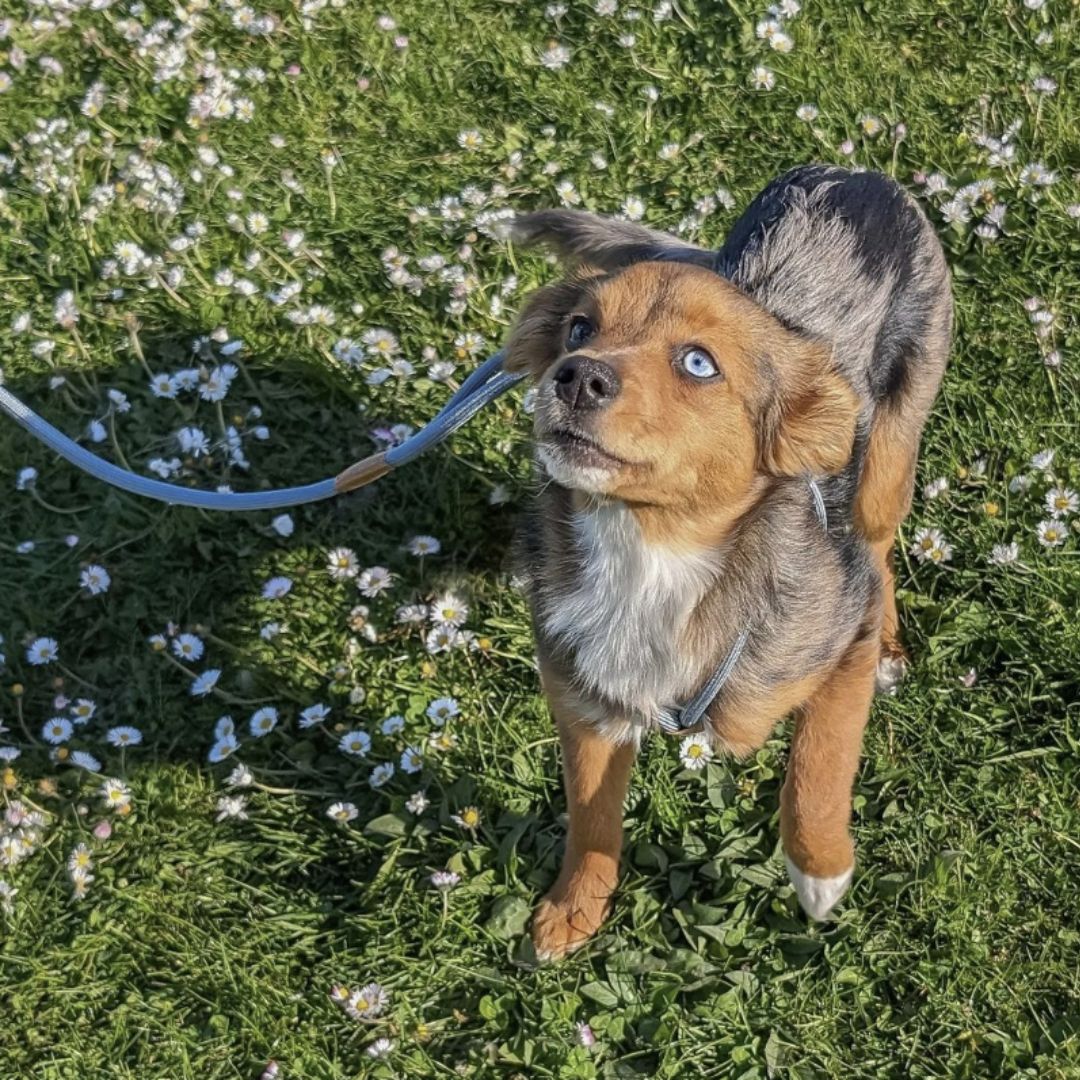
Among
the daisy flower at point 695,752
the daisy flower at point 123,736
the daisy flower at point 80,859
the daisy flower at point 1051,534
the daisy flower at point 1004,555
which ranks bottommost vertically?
the daisy flower at point 80,859

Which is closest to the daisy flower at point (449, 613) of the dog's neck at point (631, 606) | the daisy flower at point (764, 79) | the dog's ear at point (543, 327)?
the dog's neck at point (631, 606)

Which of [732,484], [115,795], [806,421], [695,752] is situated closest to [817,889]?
[695,752]

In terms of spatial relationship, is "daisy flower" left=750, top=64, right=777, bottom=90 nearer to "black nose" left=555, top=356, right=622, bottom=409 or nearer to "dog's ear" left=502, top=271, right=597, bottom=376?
"dog's ear" left=502, top=271, right=597, bottom=376

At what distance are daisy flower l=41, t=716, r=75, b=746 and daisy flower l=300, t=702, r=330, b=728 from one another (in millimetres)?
769

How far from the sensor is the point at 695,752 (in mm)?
3508

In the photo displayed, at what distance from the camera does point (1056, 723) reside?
3.61m

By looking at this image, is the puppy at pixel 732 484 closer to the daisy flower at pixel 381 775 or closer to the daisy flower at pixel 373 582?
the daisy flower at pixel 381 775

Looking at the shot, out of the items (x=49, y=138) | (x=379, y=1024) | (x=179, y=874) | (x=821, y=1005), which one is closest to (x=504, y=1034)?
(x=379, y=1024)

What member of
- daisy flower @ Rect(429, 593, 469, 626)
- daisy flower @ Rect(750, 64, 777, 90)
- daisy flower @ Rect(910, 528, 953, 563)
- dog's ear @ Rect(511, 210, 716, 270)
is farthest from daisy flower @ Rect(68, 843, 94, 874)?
daisy flower @ Rect(750, 64, 777, 90)

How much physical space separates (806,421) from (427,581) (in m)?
1.75

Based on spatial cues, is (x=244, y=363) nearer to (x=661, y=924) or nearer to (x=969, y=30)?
(x=661, y=924)

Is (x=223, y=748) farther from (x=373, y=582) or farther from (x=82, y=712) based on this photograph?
(x=373, y=582)

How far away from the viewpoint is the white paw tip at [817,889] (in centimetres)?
318

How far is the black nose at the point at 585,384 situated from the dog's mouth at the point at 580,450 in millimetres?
68
